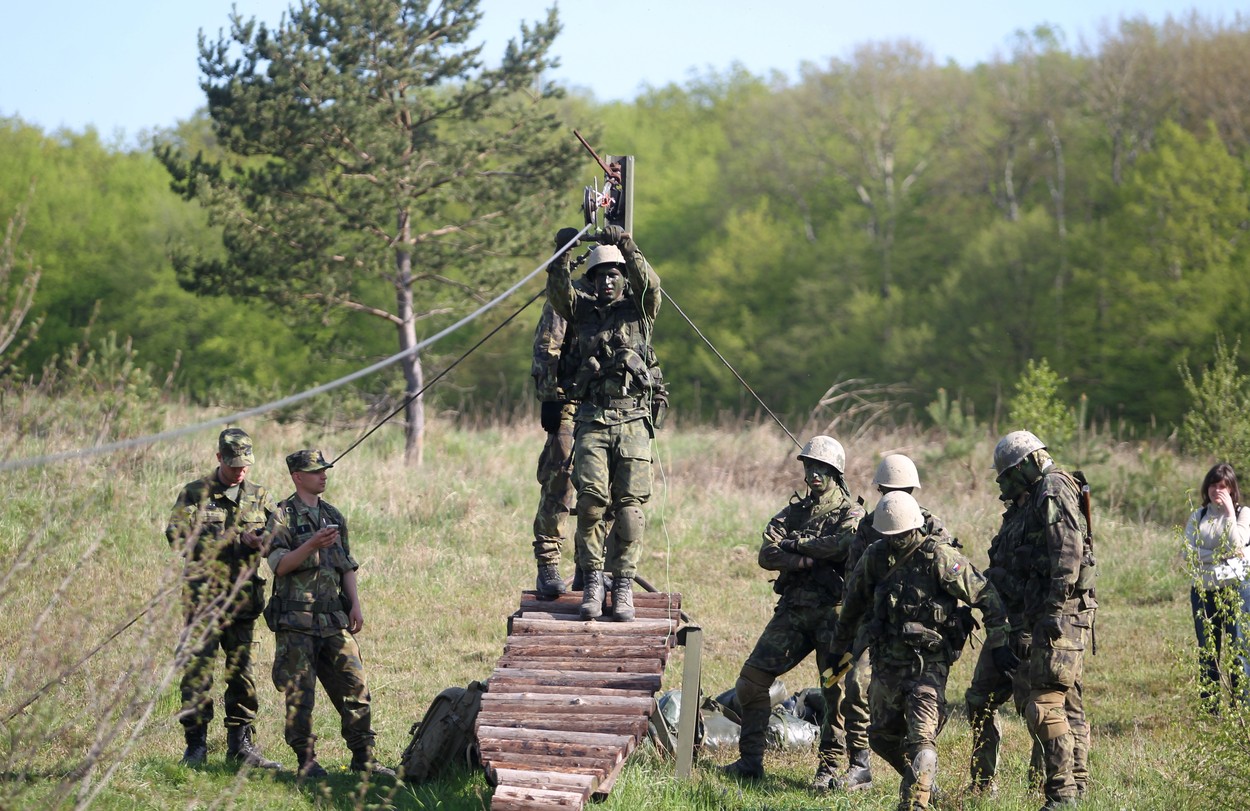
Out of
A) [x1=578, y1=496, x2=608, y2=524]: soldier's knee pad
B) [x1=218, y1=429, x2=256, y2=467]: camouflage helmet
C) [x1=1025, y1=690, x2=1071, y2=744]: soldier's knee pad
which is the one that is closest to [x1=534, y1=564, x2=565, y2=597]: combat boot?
[x1=578, y1=496, x2=608, y2=524]: soldier's knee pad

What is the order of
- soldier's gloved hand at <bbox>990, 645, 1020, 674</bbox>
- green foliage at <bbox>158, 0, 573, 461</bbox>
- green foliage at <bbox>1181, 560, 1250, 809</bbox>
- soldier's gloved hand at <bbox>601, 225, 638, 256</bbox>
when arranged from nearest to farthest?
green foliage at <bbox>1181, 560, 1250, 809</bbox> → soldier's gloved hand at <bbox>990, 645, 1020, 674</bbox> → soldier's gloved hand at <bbox>601, 225, 638, 256</bbox> → green foliage at <bbox>158, 0, 573, 461</bbox>

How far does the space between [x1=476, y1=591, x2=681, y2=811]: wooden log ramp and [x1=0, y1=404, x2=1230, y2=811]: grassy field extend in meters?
0.49

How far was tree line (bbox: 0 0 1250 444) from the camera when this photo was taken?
22.8 meters

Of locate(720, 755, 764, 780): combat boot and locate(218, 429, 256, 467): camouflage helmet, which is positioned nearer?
locate(218, 429, 256, 467): camouflage helmet

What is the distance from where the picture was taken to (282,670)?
802cm

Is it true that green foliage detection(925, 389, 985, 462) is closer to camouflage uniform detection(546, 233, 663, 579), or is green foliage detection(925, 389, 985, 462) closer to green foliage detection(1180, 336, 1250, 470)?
green foliage detection(1180, 336, 1250, 470)

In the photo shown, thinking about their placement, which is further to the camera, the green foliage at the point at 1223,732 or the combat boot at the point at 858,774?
the combat boot at the point at 858,774

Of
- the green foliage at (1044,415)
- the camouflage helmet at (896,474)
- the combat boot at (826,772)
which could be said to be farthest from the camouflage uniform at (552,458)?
the green foliage at (1044,415)

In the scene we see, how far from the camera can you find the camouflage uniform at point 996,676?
26.5 ft

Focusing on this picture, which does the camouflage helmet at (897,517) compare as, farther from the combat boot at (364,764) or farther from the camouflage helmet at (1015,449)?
the combat boot at (364,764)

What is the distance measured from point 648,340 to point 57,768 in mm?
4562

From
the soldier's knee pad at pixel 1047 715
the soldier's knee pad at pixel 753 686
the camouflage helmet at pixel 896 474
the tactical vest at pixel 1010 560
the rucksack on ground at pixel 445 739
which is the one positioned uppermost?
the camouflage helmet at pixel 896 474

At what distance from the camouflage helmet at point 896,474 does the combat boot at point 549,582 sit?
229cm

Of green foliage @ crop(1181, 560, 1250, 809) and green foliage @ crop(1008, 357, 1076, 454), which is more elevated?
green foliage @ crop(1008, 357, 1076, 454)
